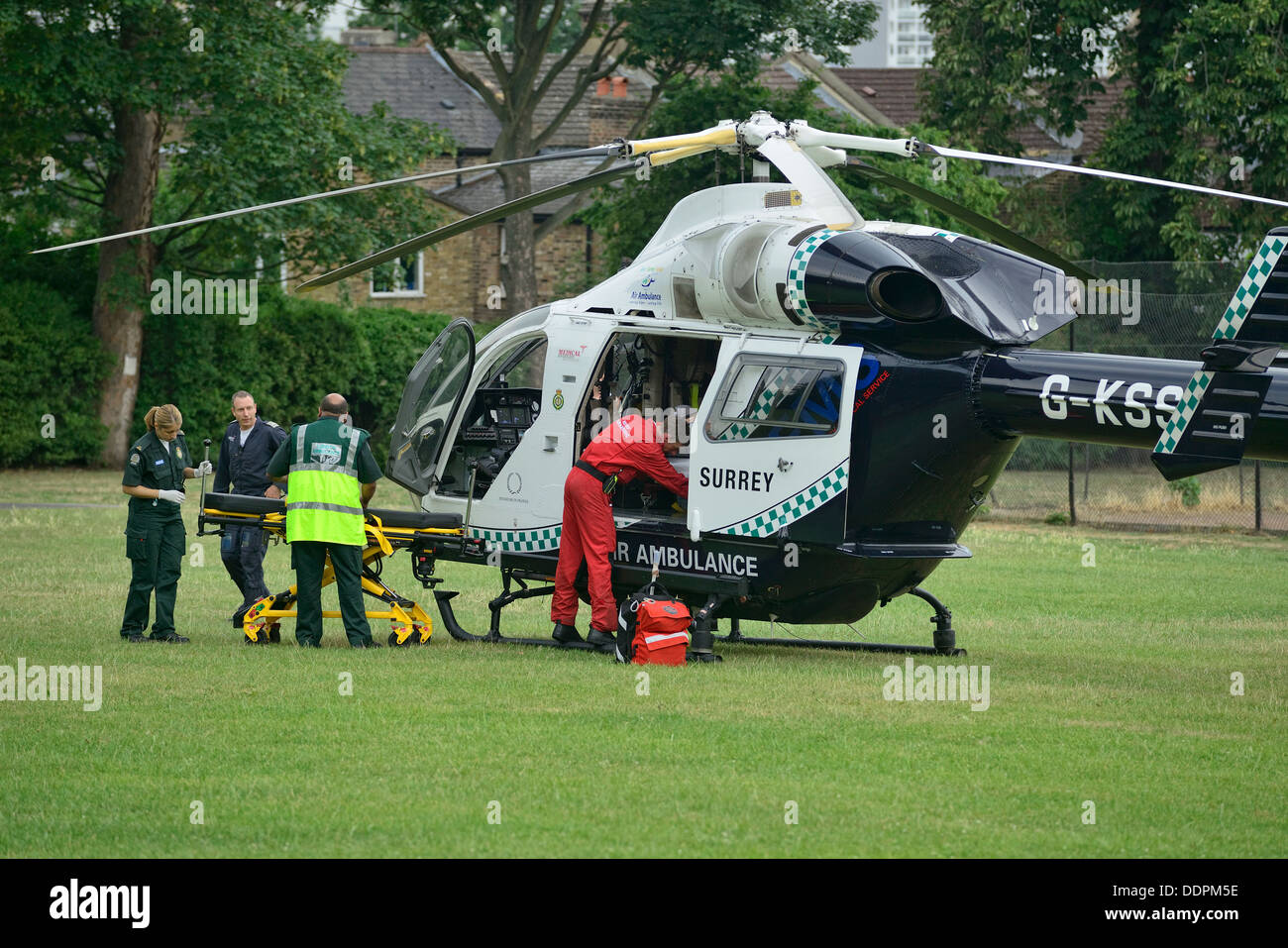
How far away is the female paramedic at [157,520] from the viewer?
43.1 ft

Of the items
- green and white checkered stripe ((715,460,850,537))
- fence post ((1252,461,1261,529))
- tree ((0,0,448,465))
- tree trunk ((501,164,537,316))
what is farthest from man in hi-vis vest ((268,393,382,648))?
tree trunk ((501,164,537,316))

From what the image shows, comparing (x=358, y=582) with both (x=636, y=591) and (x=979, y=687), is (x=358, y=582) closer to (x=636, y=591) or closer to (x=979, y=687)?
(x=636, y=591)

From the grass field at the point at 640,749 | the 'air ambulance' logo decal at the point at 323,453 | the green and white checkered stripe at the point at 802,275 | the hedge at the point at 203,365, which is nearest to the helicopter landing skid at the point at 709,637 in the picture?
the grass field at the point at 640,749

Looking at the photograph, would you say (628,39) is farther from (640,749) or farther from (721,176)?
(640,749)

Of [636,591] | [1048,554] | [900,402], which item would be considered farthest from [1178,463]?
[1048,554]

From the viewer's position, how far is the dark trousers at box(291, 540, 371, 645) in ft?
42.1

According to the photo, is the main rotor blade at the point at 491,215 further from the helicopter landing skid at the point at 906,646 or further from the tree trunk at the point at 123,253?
the tree trunk at the point at 123,253

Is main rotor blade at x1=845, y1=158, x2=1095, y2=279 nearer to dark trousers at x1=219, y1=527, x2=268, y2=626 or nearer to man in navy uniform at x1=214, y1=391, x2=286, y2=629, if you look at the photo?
man in navy uniform at x1=214, y1=391, x2=286, y2=629

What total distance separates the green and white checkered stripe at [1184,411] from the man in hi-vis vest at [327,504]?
5.81m

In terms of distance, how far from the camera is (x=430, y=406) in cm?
1438

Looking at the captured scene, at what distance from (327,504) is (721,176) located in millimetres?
23243

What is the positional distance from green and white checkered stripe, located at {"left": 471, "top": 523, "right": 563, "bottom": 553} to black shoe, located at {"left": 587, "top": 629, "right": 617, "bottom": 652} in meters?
0.84

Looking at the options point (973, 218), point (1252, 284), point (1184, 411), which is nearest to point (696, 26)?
point (973, 218)
